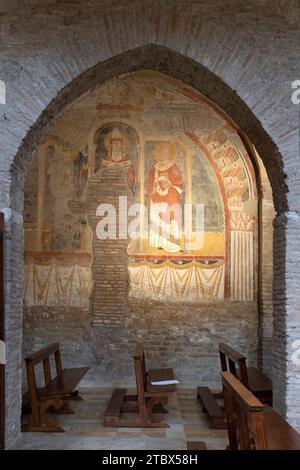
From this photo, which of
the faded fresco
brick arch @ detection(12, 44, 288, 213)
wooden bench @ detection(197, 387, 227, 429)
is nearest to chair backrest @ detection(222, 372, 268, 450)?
wooden bench @ detection(197, 387, 227, 429)

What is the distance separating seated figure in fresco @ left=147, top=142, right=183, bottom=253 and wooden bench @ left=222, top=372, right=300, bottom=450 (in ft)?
16.9

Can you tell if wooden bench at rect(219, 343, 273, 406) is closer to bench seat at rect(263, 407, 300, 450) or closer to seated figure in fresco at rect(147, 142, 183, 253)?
bench seat at rect(263, 407, 300, 450)

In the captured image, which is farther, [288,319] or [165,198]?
[165,198]

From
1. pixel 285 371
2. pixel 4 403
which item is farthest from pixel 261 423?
pixel 4 403

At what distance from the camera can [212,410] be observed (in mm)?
7016

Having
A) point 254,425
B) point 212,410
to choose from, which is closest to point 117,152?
point 212,410

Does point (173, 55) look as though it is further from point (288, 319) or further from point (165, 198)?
point (165, 198)

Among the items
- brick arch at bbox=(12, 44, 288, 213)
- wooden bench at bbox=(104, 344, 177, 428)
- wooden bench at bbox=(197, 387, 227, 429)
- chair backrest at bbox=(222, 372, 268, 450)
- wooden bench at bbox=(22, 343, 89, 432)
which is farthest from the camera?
wooden bench at bbox=(104, 344, 177, 428)

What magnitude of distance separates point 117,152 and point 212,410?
503 cm

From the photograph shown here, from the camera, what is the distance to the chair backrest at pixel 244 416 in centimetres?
354

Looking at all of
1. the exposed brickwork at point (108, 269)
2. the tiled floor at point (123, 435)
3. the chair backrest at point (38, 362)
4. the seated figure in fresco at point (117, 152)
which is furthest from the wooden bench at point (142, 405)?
the seated figure in fresco at point (117, 152)

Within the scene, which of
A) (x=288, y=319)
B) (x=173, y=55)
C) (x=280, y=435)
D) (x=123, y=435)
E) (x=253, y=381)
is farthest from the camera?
(x=253, y=381)

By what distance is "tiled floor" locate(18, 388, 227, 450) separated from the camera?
595cm

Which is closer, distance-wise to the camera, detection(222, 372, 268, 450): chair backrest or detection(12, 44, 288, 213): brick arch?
detection(222, 372, 268, 450): chair backrest
